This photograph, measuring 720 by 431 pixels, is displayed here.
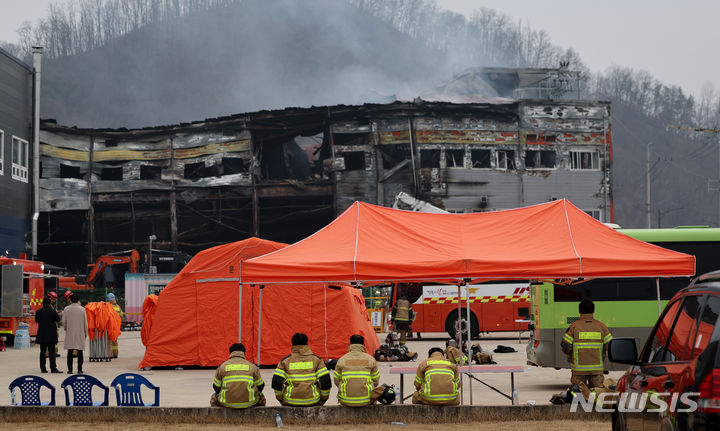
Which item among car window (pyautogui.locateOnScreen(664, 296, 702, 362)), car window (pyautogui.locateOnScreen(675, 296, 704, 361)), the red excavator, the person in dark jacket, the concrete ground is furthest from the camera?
the red excavator

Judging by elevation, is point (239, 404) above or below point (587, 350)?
below

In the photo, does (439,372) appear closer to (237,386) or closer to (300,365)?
(300,365)

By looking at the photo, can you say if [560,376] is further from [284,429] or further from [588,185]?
[588,185]

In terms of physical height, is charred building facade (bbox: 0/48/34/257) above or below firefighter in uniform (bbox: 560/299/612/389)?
above

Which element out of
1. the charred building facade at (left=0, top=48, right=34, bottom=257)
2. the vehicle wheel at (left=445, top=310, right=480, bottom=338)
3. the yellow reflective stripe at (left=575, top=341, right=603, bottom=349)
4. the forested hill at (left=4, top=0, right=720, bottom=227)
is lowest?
the vehicle wheel at (left=445, top=310, right=480, bottom=338)

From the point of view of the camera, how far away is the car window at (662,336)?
6.14 metres

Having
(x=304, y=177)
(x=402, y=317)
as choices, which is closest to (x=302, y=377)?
(x=402, y=317)

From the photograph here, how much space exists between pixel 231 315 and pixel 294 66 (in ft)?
386

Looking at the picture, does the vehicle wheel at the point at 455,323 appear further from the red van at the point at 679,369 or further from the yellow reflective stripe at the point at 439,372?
the red van at the point at 679,369

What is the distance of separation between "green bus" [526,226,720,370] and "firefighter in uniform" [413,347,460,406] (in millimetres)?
5321

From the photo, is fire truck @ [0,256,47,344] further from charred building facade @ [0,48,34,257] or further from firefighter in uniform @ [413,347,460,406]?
firefighter in uniform @ [413,347,460,406]

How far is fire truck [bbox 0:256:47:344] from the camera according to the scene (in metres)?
28.0

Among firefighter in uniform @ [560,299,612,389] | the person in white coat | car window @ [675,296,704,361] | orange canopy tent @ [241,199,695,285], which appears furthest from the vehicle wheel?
car window @ [675,296,704,361]

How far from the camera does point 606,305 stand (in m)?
16.7
